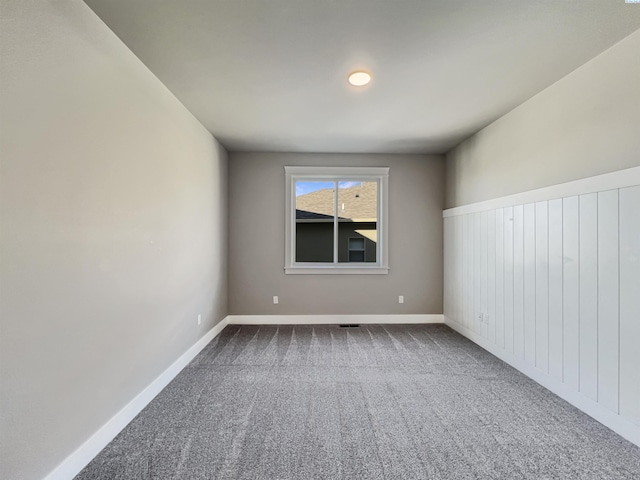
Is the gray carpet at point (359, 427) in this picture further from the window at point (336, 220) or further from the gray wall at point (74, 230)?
the window at point (336, 220)

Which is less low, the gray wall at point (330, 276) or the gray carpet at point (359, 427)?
the gray wall at point (330, 276)

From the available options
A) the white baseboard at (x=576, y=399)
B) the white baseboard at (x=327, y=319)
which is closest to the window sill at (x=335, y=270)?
the white baseboard at (x=327, y=319)

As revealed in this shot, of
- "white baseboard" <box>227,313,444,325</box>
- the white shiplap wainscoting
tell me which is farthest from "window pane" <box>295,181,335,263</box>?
the white shiplap wainscoting

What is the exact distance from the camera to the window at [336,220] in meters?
4.78

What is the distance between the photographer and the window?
478 centimetres

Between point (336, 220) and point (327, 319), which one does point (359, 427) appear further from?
point (336, 220)

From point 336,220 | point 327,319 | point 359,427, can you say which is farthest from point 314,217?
point 359,427

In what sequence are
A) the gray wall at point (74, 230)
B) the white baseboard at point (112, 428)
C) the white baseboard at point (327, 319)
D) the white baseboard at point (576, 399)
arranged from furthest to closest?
the white baseboard at point (327, 319) < the white baseboard at point (576, 399) < the white baseboard at point (112, 428) < the gray wall at point (74, 230)

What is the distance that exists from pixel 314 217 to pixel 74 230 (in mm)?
3390

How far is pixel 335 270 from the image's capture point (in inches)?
189

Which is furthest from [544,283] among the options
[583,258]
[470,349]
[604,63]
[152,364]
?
[152,364]

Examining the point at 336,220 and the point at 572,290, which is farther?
the point at 336,220

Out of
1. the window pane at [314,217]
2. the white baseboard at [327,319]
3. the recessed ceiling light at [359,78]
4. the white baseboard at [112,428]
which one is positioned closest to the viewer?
the white baseboard at [112,428]

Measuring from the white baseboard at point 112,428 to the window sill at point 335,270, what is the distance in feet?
6.43
